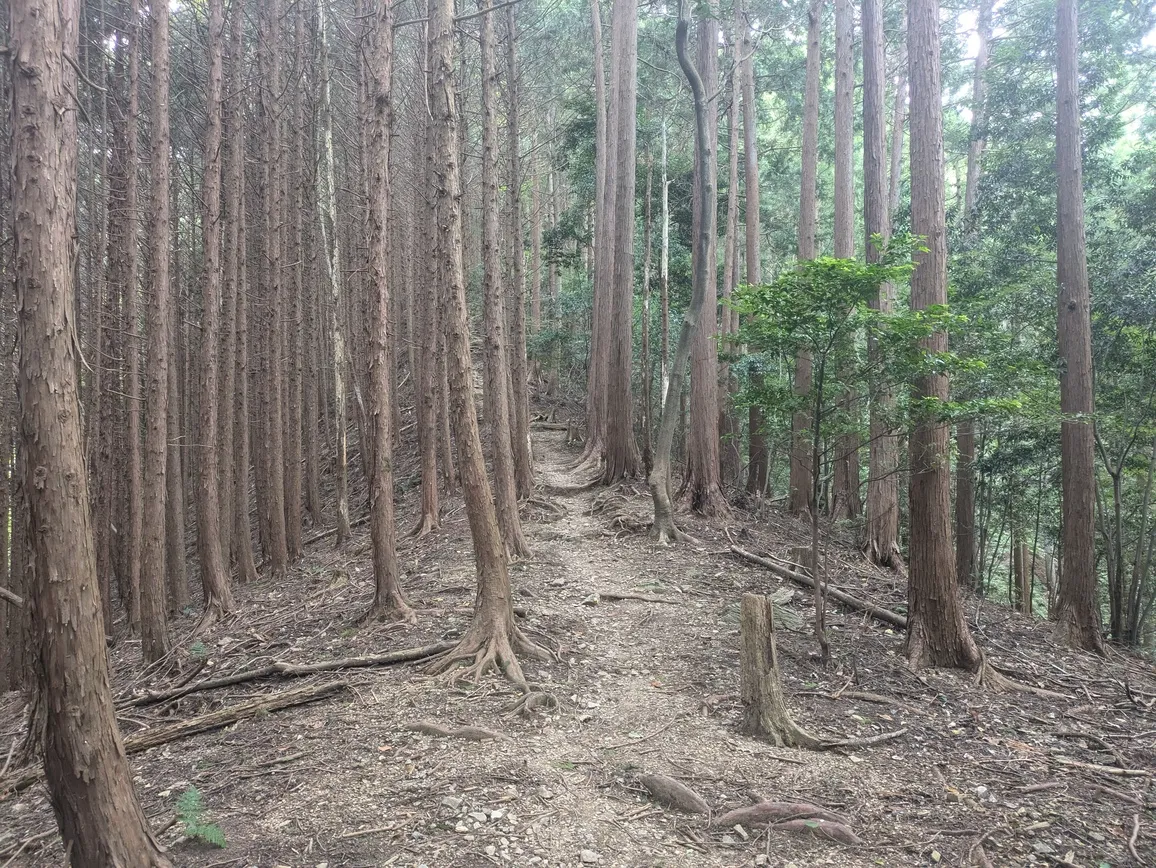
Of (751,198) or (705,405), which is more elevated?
(751,198)

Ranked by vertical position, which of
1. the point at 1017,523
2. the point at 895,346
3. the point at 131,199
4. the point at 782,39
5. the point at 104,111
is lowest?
the point at 1017,523

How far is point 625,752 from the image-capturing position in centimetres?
505

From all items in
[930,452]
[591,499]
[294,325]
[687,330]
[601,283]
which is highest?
[601,283]

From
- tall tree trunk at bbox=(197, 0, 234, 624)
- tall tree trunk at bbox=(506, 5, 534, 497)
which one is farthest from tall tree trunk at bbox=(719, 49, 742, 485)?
tall tree trunk at bbox=(197, 0, 234, 624)

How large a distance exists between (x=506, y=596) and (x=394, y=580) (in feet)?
6.27

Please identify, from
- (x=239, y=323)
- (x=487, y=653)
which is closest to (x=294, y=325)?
(x=239, y=323)

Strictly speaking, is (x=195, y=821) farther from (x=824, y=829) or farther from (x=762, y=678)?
(x=762, y=678)

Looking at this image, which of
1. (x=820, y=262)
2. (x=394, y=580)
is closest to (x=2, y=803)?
(x=394, y=580)

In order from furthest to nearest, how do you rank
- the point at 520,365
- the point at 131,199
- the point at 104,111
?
the point at 520,365, the point at 104,111, the point at 131,199

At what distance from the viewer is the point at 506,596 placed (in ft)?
22.0

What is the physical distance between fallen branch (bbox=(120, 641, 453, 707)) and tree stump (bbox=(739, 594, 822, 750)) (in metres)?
2.97

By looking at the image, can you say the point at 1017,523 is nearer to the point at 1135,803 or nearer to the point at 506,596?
the point at 1135,803

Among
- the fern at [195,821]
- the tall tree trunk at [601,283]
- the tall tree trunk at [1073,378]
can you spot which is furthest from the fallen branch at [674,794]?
the tall tree trunk at [601,283]

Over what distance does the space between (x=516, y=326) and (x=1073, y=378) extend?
32.9 feet
